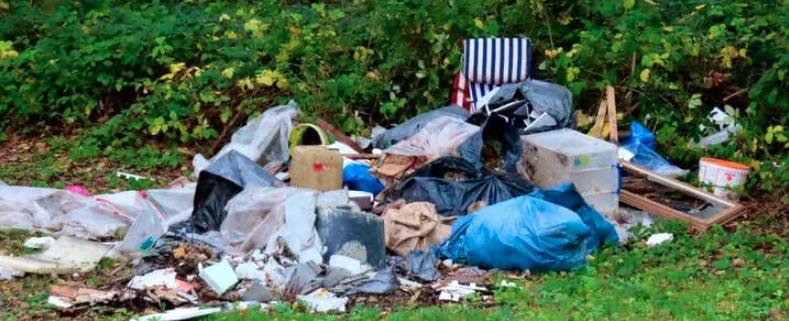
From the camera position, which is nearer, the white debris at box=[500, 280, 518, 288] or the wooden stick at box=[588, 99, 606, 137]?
the white debris at box=[500, 280, 518, 288]

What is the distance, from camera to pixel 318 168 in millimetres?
8391

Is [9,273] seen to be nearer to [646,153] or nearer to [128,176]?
[128,176]

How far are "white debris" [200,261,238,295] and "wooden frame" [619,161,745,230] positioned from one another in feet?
11.2

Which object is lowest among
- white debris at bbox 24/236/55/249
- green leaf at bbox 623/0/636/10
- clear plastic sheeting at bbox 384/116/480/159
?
white debris at bbox 24/236/55/249

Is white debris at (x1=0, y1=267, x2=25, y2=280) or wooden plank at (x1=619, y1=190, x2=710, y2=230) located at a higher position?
white debris at (x1=0, y1=267, x2=25, y2=280)

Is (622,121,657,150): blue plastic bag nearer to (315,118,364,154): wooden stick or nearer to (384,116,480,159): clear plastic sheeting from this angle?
(384,116,480,159): clear plastic sheeting

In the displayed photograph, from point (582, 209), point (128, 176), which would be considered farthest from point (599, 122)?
point (128, 176)

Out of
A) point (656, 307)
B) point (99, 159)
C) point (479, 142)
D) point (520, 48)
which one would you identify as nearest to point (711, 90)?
point (520, 48)

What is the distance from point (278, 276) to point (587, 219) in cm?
217

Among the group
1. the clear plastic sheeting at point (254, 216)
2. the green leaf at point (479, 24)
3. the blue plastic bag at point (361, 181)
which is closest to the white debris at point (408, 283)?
the clear plastic sheeting at point (254, 216)

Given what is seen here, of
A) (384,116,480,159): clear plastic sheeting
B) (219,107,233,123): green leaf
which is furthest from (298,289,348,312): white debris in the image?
(219,107,233,123): green leaf

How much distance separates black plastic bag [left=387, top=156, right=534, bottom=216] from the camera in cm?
814

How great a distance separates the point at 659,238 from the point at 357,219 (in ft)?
7.22

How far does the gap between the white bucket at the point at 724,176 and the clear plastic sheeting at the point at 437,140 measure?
72.6 inches
